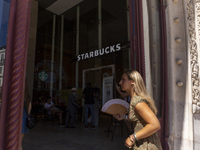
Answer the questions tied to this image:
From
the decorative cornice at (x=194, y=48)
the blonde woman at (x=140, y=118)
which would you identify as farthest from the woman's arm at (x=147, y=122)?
the decorative cornice at (x=194, y=48)

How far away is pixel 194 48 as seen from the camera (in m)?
3.24

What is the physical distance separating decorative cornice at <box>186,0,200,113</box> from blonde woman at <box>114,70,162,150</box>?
75.6 inches

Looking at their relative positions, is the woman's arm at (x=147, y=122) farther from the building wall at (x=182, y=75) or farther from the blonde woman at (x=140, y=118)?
the building wall at (x=182, y=75)

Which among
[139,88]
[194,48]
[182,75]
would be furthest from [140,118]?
[194,48]

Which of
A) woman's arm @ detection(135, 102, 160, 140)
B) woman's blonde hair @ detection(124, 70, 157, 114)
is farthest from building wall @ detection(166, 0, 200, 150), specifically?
woman's arm @ detection(135, 102, 160, 140)

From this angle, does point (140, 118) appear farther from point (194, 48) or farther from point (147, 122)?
point (194, 48)

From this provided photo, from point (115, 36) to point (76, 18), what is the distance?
3802mm

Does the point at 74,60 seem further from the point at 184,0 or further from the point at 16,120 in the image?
the point at 16,120

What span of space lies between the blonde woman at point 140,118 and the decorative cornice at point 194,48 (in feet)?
6.30

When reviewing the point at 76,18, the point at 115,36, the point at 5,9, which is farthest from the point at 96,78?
the point at 5,9

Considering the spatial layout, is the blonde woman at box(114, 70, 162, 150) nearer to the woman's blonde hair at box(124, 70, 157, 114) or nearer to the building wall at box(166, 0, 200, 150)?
the woman's blonde hair at box(124, 70, 157, 114)

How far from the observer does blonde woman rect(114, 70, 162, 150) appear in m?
1.36

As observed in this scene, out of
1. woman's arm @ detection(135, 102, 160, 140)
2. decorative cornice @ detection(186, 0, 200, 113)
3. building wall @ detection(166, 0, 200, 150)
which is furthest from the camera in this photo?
decorative cornice @ detection(186, 0, 200, 113)

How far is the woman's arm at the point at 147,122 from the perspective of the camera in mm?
1345
